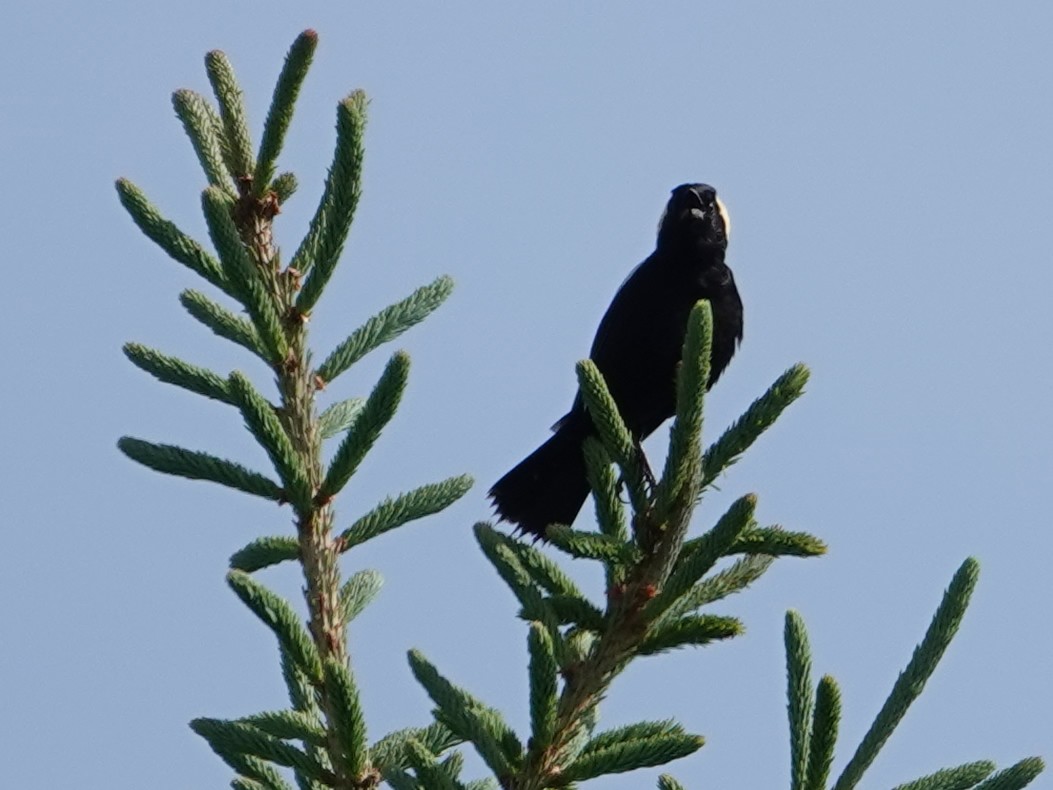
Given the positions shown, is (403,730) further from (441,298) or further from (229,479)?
(441,298)

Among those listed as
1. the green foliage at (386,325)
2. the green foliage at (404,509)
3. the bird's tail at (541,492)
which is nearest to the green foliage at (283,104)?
the green foliage at (386,325)

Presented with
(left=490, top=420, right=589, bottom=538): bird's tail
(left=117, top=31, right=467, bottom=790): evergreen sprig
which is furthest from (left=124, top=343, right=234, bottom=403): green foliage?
(left=490, top=420, right=589, bottom=538): bird's tail

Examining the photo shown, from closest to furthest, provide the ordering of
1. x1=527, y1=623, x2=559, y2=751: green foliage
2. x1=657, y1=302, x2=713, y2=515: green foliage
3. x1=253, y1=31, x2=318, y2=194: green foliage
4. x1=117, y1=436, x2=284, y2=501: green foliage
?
x1=527, y1=623, x2=559, y2=751: green foliage, x1=657, y1=302, x2=713, y2=515: green foliage, x1=117, y1=436, x2=284, y2=501: green foliage, x1=253, y1=31, x2=318, y2=194: green foliage

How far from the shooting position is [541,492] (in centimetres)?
399

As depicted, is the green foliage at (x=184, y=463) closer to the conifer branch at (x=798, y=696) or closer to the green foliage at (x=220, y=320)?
the green foliage at (x=220, y=320)

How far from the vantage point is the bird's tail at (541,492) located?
3914mm

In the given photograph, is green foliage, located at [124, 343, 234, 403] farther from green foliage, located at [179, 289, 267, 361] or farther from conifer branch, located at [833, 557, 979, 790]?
conifer branch, located at [833, 557, 979, 790]

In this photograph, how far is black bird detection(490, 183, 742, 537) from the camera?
13.1ft

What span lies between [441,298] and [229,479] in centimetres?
47

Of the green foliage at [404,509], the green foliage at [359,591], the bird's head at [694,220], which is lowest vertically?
the green foliage at [359,591]

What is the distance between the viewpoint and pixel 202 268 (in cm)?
195

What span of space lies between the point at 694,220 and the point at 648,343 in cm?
76

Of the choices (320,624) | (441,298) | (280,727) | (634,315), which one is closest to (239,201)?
(441,298)

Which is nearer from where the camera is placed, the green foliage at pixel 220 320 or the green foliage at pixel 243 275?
the green foliage at pixel 243 275
